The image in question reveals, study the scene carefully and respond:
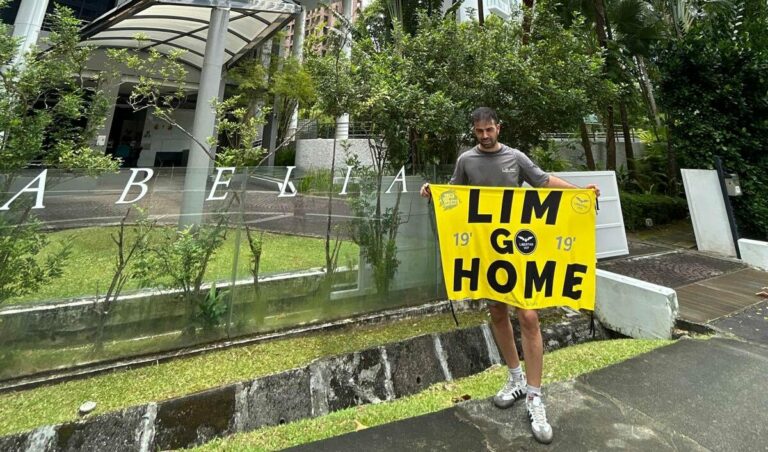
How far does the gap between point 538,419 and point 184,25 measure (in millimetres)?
18172

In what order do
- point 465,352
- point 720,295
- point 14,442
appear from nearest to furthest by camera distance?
point 14,442
point 465,352
point 720,295

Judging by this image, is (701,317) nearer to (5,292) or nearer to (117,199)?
(117,199)

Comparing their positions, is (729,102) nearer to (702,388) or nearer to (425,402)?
(702,388)

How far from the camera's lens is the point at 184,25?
15.3m

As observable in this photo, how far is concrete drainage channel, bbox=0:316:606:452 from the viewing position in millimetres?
2561

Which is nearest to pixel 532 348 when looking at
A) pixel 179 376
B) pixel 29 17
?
pixel 179 376

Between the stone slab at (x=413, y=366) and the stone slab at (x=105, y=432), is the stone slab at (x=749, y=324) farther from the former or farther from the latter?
the stone slab at (x=105, y=432)

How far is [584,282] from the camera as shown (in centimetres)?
283

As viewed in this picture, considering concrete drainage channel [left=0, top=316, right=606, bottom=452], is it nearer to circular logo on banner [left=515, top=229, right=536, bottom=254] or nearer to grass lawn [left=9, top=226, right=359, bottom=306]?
grass lawn [left=9, top=226, right=359, bottom=306]

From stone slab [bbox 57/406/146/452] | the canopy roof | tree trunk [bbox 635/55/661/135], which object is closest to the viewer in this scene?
stone slab [bbox 57/406/146/452]

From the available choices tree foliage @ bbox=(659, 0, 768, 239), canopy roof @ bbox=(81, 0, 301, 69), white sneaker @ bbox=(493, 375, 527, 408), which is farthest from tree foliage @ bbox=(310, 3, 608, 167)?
canopy roof @ bbox=(81, 0, 301, 69)

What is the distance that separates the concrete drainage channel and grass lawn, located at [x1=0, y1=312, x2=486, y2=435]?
170 mm

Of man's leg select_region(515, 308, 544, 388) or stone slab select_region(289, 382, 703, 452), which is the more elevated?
man's leg select_region(515, 308, 544, 388)

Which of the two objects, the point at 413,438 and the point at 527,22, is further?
the point at 527,22
